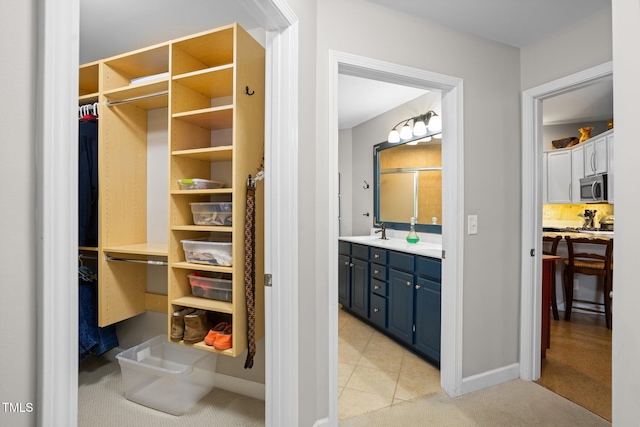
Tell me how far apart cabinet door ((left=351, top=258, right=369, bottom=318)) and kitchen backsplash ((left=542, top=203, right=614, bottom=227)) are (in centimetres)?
375

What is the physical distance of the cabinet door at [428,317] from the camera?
2588 millimetres

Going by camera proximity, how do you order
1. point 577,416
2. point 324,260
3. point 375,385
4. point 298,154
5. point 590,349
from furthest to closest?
point 590,349
point 375,385
point 577,416
point 324,260
point 298,154

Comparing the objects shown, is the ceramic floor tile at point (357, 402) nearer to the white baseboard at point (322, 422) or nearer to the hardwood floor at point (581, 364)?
the white baseboard at point (322, 422)

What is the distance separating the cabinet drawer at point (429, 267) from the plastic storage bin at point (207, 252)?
63.4 inches

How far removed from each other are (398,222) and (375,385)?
2.00 meters

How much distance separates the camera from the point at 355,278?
3818 mm

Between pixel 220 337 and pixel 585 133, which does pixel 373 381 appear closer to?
pixel 220 337

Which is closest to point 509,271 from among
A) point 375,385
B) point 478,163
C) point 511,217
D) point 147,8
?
point 511,217

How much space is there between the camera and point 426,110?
3436mm

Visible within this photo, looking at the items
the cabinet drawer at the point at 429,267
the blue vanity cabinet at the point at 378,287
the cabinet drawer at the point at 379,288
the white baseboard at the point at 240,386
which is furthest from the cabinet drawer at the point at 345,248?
the white baseboard at the point at 240,386

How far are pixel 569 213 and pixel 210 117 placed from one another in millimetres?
5784

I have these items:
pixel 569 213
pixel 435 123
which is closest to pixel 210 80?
pixel 435 123

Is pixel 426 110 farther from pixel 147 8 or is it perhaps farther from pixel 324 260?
pixel 147 8

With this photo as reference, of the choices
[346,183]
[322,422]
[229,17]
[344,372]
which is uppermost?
[229,17]
